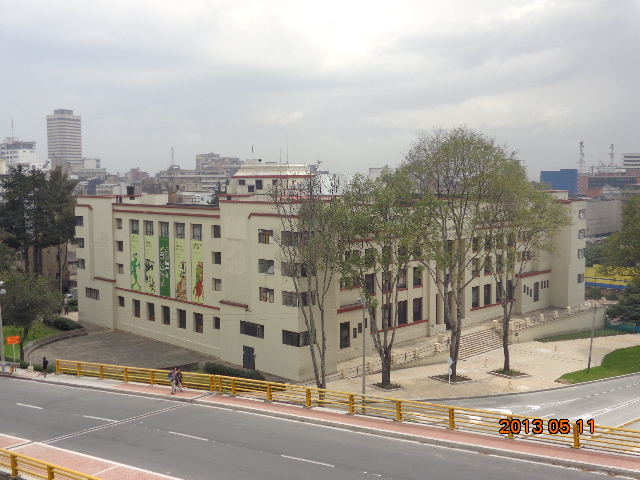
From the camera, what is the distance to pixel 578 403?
43.3 m

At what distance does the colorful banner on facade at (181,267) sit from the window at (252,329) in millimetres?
9713

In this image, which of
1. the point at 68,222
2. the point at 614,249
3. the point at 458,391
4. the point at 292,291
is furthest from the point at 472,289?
the point at 68,222

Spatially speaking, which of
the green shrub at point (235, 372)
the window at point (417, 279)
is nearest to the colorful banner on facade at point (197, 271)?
the green shrub at point (235, 372)

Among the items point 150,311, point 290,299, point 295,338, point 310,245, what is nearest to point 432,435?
point 310,245

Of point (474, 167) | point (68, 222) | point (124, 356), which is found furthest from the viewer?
point (68, 222)

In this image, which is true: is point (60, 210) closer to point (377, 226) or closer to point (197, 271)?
point (197, 271)

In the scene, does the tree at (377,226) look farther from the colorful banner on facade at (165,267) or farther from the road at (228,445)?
the colorful banner on facade at (165,267)

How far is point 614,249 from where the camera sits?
6475 centimetres

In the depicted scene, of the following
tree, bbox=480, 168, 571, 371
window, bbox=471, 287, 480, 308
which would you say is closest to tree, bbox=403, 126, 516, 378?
tree, bbox=480, 168, 571, 371

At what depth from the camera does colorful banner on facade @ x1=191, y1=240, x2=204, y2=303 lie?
2199 inches

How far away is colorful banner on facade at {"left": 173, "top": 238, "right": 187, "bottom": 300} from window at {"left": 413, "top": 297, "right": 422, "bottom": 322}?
20765 mm

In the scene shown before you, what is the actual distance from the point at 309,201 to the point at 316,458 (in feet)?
73.9

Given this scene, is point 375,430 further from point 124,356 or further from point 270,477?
point 124,356

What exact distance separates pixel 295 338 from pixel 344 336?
6.09 meters
